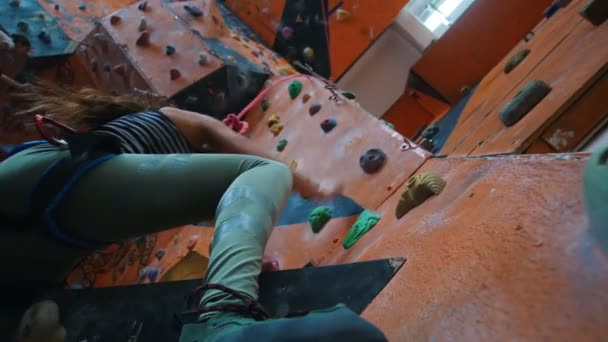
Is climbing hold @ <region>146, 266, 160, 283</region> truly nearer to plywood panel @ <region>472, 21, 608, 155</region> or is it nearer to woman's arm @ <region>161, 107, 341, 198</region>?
woman's arm @ <region>161, 107, 341, 198</region>

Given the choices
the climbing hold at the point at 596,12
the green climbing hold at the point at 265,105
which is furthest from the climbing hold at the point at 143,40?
the climbing hold at the point at 596,12

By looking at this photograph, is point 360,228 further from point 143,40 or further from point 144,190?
point 143,40

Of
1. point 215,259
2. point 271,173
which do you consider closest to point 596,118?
point 271,173

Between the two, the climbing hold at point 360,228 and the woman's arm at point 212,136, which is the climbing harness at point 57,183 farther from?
the climbing hold at point 360,228

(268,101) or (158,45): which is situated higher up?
(268,101)

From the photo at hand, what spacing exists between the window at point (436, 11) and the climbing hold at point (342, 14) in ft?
3.81

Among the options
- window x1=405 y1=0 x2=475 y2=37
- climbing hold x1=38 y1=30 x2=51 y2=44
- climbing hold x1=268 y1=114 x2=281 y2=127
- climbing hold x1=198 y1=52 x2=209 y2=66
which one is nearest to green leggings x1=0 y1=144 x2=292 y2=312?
climbing hold x1=268 y1=114 x2=281 y2=127

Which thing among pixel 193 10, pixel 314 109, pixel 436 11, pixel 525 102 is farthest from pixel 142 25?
pixel 436 11

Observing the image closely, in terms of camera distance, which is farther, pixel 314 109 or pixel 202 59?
pixel 202 59

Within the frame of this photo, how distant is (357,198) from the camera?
157cm

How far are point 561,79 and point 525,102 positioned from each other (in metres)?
0.11

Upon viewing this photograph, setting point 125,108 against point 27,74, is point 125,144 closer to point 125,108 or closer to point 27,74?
point 125,108

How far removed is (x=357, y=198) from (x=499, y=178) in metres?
0.81

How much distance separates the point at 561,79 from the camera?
1075 millimetres
